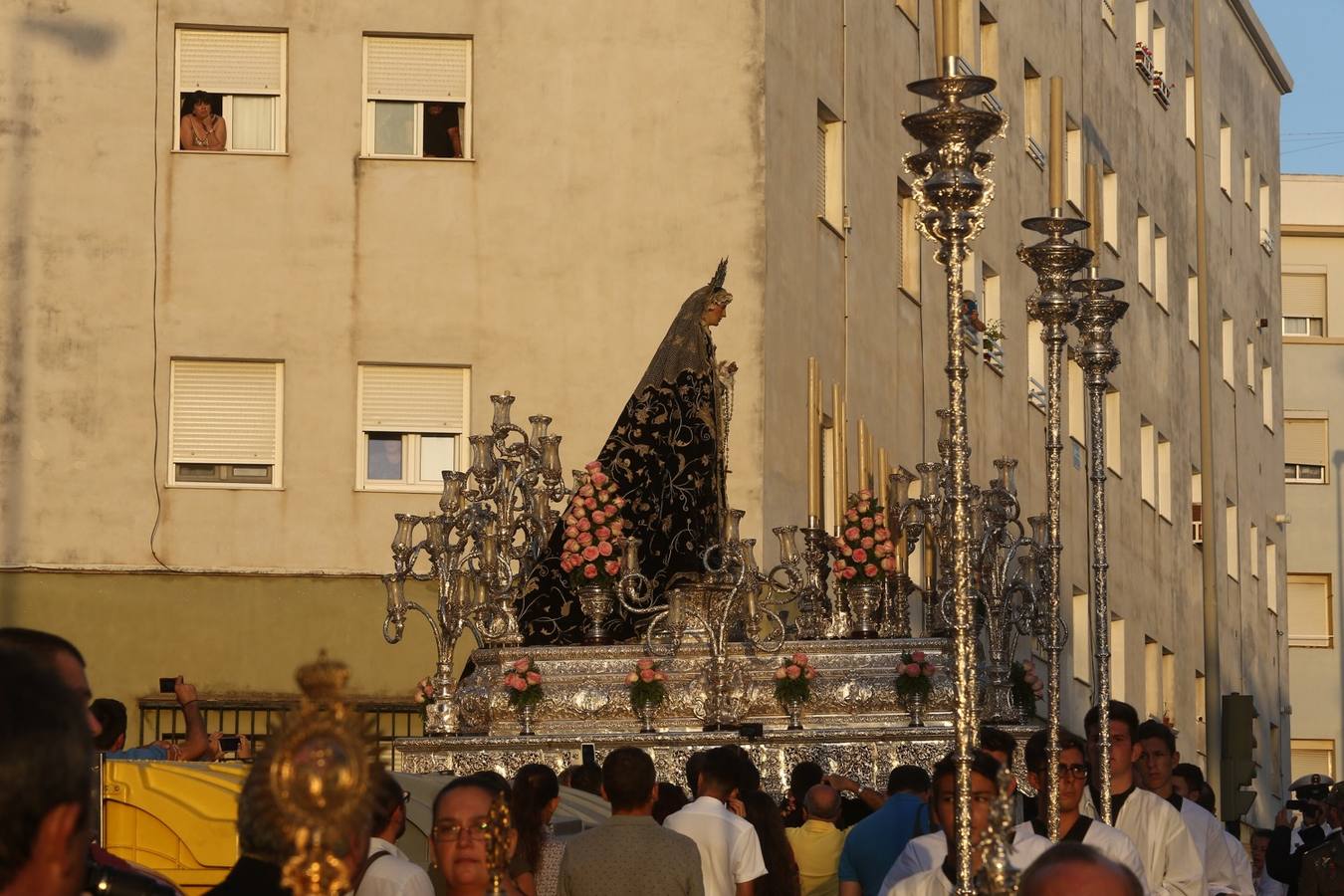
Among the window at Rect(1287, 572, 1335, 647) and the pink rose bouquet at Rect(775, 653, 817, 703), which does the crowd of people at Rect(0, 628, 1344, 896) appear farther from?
the window at Rect(1287, 572, 1335, 647)

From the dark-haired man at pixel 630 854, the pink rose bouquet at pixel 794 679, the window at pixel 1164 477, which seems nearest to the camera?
the dark-haired man at pixel 630 854

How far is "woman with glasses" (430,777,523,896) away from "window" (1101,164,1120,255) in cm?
3251

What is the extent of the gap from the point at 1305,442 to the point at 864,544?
39690mm

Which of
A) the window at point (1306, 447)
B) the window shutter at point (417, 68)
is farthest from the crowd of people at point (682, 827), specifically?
the window at point (1306, 447)

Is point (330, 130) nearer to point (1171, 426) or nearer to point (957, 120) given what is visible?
point (957, 120)

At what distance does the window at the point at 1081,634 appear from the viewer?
36.4m

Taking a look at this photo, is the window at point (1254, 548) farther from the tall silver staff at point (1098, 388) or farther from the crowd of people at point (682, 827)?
the crowd of people at point (682, 827)

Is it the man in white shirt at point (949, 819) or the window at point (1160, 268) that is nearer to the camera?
the man in white shirt at point (949, 819)

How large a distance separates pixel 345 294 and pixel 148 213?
1989 mm

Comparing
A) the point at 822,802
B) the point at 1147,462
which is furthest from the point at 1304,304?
the point at 822,802

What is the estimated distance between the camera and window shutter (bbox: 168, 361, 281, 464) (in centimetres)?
2577

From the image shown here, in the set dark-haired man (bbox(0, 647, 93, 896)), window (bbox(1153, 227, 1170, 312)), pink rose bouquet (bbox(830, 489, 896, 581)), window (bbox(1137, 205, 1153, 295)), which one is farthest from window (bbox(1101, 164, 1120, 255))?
dark-haired man (bbox(0, 647, 93, 896))

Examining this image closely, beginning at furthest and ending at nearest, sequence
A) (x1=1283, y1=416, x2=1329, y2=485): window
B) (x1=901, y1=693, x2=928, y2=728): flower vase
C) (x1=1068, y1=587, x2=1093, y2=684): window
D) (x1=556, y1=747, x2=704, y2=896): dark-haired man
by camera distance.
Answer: (x1=1283, y1=416, x2=1329, y2=485): window
(x1=1068, y1=587, x2=1093, y2=684): window
(x1=901, y1=693, x2=928, y2=728): flower vase
(x1=556, y1=747, x2=704, y2=896): dark-haired man

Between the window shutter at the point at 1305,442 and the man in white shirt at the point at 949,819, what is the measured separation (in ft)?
157
